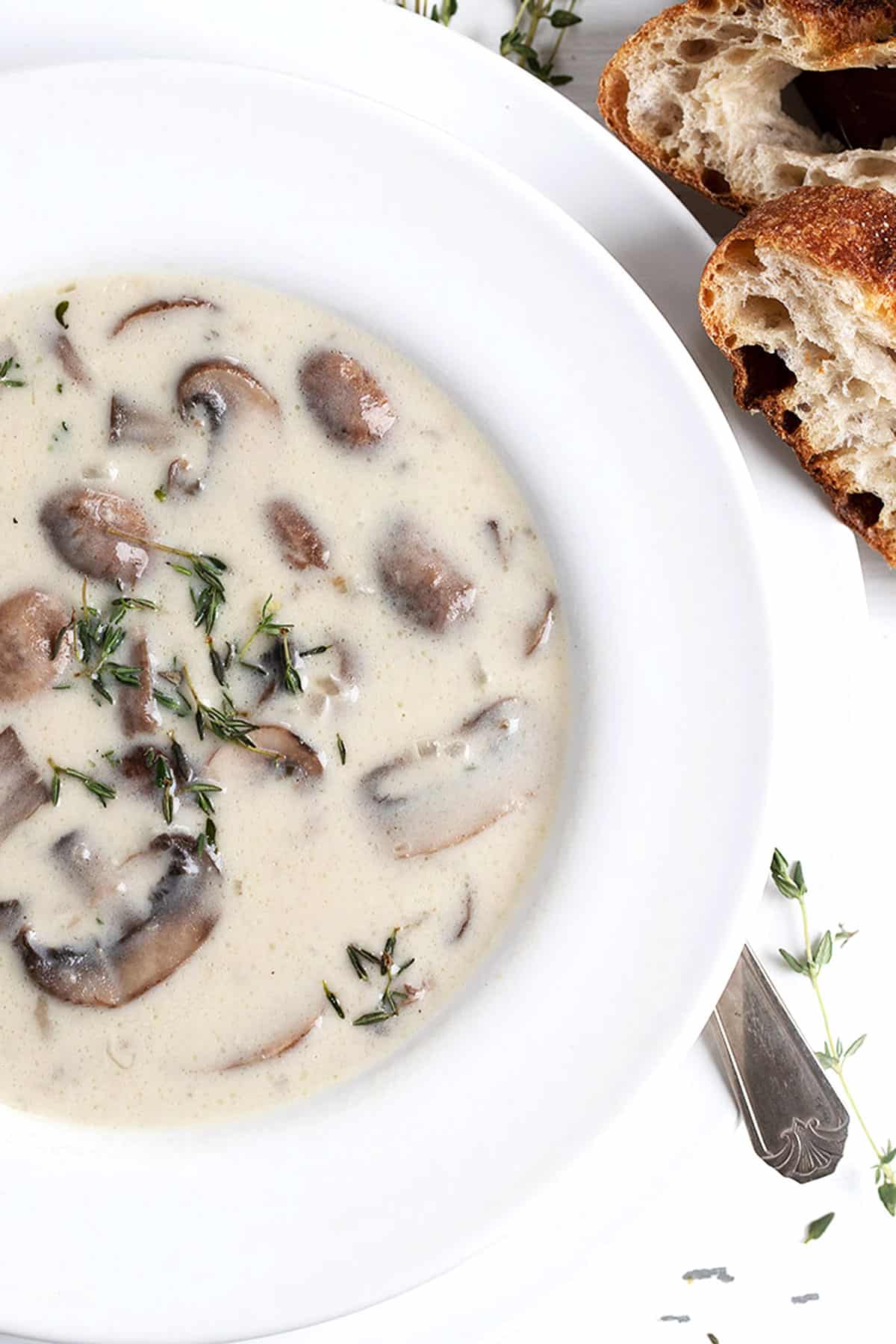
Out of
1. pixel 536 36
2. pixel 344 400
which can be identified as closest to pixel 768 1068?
pixel 344 400

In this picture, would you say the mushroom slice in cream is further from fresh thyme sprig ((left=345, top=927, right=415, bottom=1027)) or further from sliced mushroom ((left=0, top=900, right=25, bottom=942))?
fresh thyme sprig ((left=345, top=927, right=415, bottom=1027))

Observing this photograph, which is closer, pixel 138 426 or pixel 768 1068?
pixel 138 426

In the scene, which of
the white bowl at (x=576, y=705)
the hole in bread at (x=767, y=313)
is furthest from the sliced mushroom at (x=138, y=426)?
the hole in bread at (x=767, y=313)

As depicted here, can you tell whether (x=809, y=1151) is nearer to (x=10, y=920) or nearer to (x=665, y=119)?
(x=10, y=920)

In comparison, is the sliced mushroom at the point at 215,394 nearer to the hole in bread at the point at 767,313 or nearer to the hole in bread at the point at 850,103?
the hole in bread at the point at 767,313

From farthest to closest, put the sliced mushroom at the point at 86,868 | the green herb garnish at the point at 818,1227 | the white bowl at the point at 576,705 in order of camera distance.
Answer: the green herb garnish at the point at 818,1227 < the sliced mushroom at the point at 86,868 < the white bowl at the point at 576,705

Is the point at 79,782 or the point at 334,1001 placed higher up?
the point at 79,782

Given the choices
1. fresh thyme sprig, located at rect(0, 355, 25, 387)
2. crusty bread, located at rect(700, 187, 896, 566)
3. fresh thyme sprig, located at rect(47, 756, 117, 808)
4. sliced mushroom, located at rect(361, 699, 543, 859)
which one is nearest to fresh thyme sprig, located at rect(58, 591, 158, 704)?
fresh thyme sprig, located at rect(47, 756, 117, 808)
